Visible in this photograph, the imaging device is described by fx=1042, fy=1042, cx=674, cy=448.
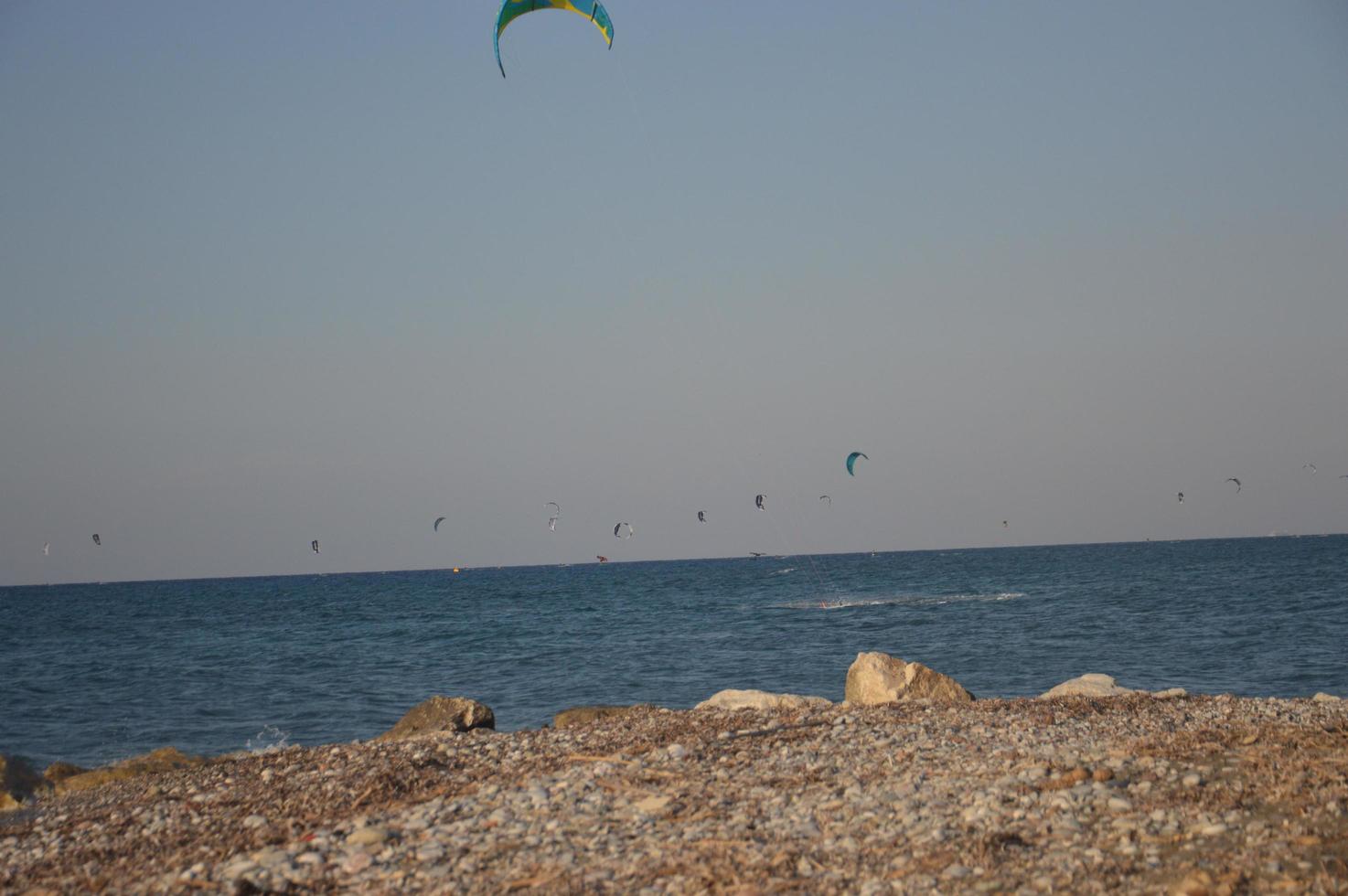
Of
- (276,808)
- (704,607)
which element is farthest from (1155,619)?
(276,808)

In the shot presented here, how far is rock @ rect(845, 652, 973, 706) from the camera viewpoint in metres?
13.9

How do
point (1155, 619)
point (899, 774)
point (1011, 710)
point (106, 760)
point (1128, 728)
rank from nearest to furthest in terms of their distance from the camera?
1. point (899, 774)
2. point (1128, 728)
3. point (1011, 710)
4. point (106, 760)
5. point (1155, 619)

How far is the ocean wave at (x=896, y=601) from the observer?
5297 centimetres

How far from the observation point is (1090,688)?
14.1m

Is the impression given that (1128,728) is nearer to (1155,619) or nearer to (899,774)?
(899,774)

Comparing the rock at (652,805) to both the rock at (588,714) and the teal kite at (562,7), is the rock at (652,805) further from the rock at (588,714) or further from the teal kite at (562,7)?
the teal kite at (562,7)

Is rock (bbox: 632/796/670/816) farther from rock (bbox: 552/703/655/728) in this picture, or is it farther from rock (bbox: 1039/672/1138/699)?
rock (bbox: 1039/672/1138/699)

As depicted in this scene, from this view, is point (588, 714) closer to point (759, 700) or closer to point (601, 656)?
point (759, 700)

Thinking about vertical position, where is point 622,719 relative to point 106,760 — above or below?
above

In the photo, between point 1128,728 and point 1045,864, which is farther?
point 1128,728

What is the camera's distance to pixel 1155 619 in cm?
3616

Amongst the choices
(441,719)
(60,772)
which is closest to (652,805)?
(441,719)

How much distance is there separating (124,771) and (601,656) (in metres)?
18.9

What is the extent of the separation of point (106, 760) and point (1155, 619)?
3222cm
